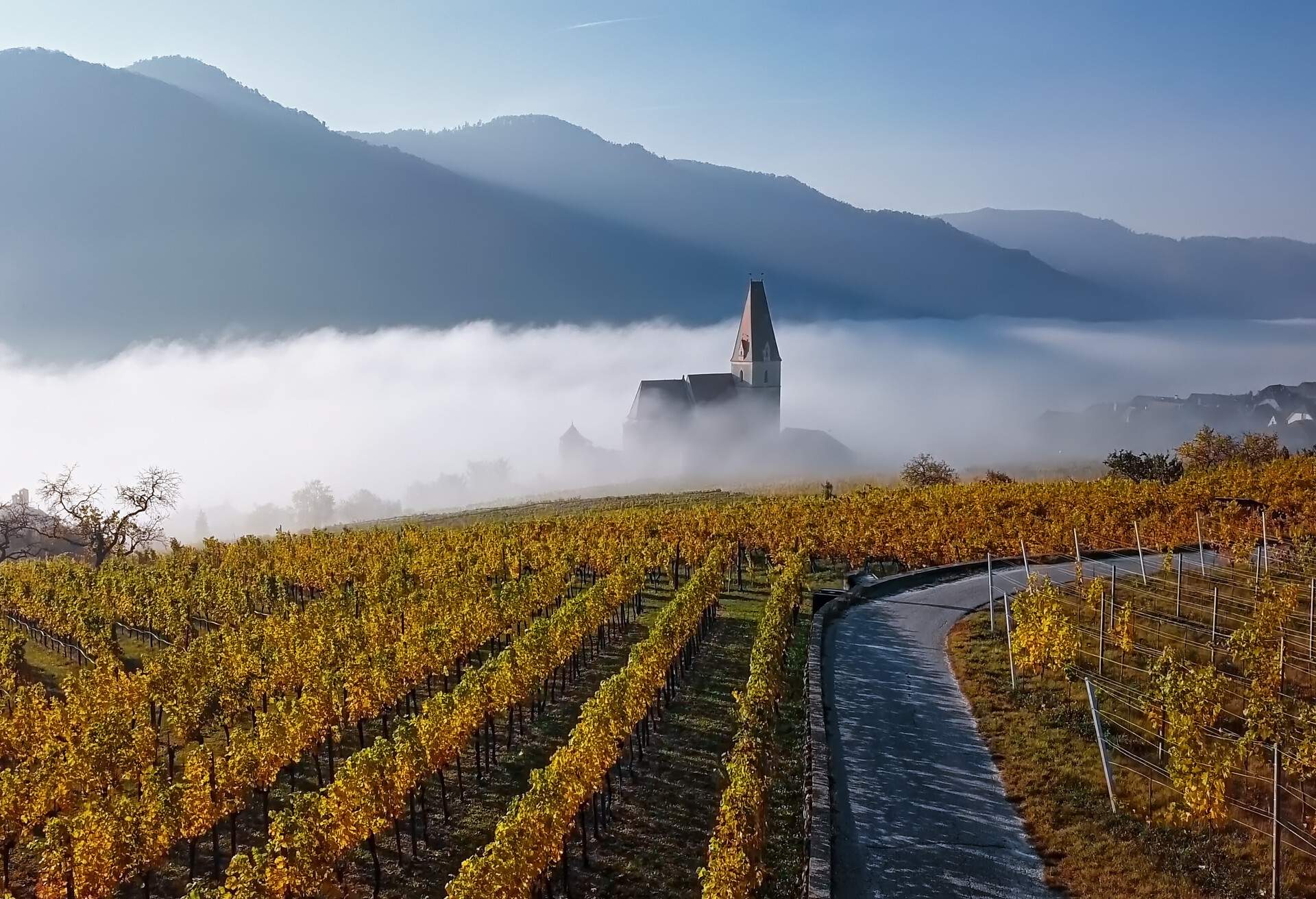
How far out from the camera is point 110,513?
77438 millimetres

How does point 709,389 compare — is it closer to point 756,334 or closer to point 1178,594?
point 756,334

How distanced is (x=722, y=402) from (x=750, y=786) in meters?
128

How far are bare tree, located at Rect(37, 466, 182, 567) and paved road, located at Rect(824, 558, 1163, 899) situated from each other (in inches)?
2409

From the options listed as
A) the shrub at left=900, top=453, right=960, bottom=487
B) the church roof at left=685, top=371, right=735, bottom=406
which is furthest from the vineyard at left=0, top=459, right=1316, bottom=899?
the church roof at left=685, top=371, right=735, bottom=406

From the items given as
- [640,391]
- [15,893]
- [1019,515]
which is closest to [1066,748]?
[15,893]

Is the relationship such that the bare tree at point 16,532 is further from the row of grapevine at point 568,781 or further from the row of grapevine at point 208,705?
the row of grapevine at point 568,781

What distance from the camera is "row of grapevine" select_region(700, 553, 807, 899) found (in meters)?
18.2

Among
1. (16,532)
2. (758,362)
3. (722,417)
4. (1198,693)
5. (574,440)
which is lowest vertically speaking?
(1198,693)

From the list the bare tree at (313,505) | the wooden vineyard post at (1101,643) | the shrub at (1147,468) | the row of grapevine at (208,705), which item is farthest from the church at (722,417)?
the wooden vineyard post at (1101,643)

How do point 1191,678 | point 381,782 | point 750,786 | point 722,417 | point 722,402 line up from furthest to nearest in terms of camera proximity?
point 722,402 → point 722,417 → point 1191,678 → point 381,782 → point 750,786

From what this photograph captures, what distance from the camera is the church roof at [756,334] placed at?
14600cm

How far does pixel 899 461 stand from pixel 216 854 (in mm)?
144244

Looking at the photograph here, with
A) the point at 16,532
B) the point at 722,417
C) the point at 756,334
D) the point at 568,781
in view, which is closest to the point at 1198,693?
the point at 568,781

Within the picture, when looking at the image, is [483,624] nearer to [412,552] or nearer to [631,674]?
[631,674]
